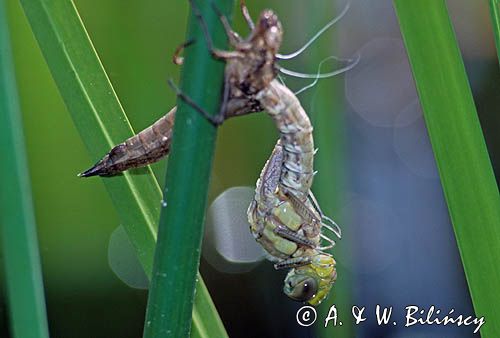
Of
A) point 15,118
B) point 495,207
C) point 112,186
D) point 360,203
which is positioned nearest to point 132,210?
point 112,186

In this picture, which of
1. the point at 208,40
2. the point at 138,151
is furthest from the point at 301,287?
the point at 208,40

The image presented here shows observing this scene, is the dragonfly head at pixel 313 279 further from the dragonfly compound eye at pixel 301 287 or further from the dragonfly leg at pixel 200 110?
the dragonfly leg at pixel 200 110

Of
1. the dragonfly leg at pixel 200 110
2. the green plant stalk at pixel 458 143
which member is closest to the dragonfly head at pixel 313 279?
the green plant stalk at pixel 458 143

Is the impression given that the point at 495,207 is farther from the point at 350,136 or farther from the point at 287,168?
the point at 350,136

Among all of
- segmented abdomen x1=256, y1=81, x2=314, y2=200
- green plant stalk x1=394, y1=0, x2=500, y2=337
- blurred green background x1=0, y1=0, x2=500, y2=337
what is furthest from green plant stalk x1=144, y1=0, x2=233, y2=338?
blurred green background x1=0, y1=0, x2=500, y2=337

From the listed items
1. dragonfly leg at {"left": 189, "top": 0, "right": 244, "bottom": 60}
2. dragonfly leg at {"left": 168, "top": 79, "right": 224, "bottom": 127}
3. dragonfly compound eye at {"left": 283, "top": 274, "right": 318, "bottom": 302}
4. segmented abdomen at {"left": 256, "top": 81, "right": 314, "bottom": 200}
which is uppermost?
dragonfly leg at {"left": 189, "top": 0, "right": 244, "bottom": 60}

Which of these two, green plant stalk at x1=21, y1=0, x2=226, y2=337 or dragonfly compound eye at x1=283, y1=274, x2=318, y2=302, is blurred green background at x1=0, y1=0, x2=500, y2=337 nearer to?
dragonfly compound eye at x1=283, y1=274, x2=318, y2=302

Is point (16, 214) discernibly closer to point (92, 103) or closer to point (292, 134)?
point (92, 103)
